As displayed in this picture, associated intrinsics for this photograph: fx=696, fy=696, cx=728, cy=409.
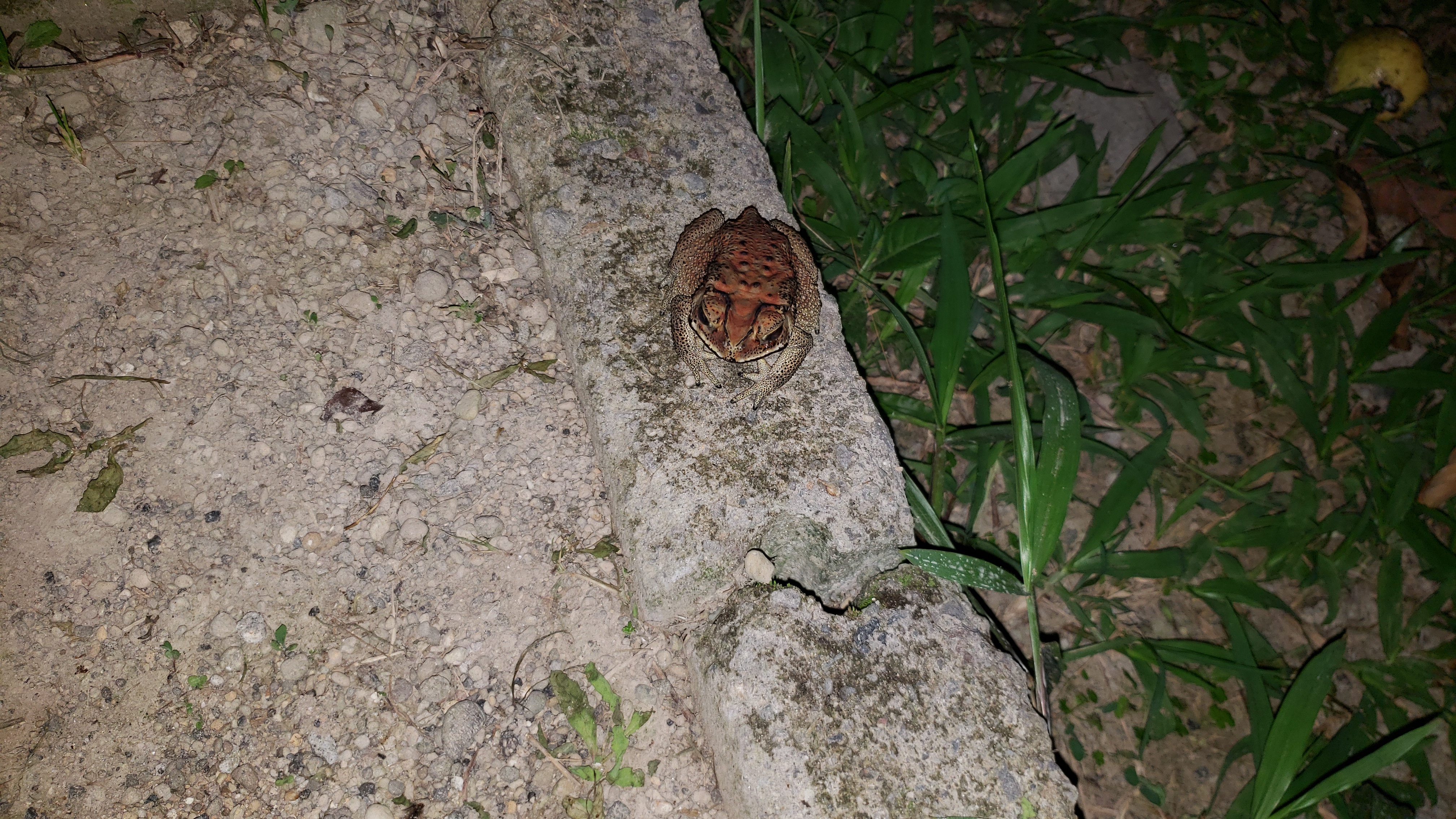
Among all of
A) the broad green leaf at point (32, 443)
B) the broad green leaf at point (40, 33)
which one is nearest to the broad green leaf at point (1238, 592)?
the broad green leaf at point (32, 443)

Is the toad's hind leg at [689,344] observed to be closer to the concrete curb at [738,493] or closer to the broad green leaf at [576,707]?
the concrete curb at [738,493]

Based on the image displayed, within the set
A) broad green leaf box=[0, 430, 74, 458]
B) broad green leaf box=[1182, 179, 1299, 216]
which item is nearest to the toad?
broad green leaf box=[0, 430, 74, 458]

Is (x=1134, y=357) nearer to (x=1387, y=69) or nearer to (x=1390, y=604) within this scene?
(x=1390, y=604)

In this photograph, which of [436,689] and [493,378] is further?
[493,378]

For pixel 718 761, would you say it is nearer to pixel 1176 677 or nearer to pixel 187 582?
pixel 187 582

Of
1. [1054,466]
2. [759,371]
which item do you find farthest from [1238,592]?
[759,371]

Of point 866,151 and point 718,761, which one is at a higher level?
point 866,151

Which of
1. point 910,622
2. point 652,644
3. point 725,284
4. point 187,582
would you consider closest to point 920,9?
point 725,284

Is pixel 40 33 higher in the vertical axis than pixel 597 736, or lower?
higher
